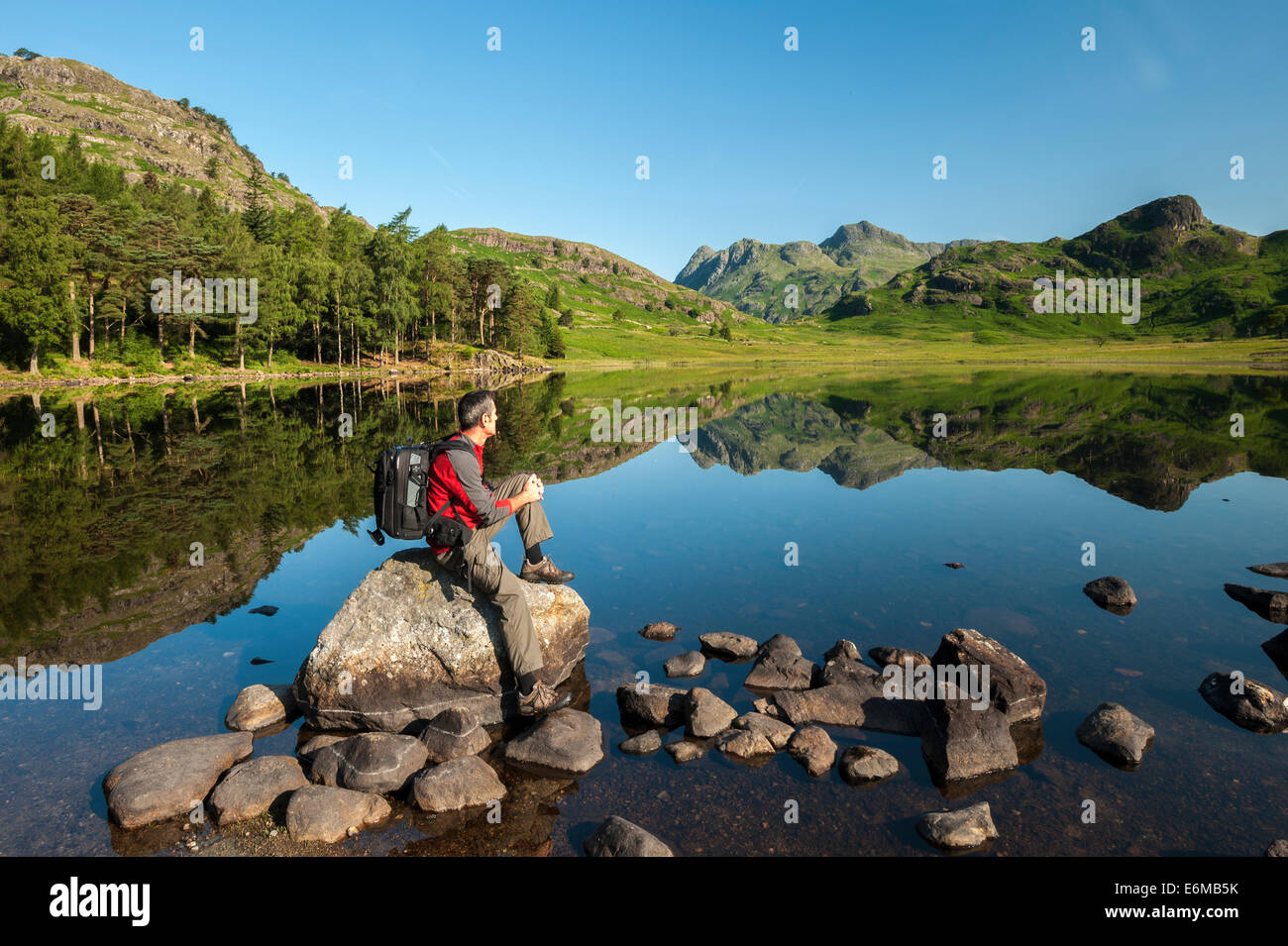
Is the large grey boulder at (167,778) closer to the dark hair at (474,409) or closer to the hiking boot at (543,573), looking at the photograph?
the hiking boot at (543,573)

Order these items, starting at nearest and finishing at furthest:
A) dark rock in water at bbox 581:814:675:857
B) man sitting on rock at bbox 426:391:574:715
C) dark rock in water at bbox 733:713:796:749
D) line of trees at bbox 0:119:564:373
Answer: dark rock in water at bbox 581:814:675:857 < dark rock in water at bbox 733:713:796:749 < man sitting on rock at bbox 426:391:574:715 < line of trees at bbox 0:119:564:373

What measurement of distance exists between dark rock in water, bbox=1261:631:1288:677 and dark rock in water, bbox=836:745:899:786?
9.80 m

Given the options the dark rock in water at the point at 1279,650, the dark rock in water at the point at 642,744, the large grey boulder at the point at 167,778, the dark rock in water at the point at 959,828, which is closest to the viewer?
the dark rock in water at the point at 959,828

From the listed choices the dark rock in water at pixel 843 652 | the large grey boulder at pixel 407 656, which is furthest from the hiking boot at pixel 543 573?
the dark rock in water at pixel 843 652

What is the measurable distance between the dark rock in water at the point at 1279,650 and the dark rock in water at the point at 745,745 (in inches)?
448

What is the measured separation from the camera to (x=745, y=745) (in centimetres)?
1047

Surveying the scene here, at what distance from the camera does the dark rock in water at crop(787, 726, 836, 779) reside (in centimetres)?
1003

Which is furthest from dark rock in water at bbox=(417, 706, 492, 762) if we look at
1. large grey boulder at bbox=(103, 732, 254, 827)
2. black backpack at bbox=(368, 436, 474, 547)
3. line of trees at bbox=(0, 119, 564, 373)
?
line of trees at bbox=(0, 119, 564, 373)

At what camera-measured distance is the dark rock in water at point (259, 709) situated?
1113cm

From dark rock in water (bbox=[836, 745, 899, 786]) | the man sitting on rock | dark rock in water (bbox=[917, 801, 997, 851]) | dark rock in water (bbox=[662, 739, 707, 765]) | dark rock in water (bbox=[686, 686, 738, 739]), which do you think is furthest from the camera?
the man sitting on rock

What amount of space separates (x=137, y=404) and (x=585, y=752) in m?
68.1

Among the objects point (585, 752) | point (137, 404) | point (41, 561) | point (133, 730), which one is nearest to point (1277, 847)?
point (585, 752)

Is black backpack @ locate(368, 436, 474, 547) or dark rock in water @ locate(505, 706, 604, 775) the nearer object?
dark rock in water @ locate(505, 706, 604, 775)

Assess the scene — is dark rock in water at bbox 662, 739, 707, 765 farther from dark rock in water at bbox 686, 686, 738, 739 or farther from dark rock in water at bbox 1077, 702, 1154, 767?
dark rock in water at bbox 1077, 702, 1154, 767
